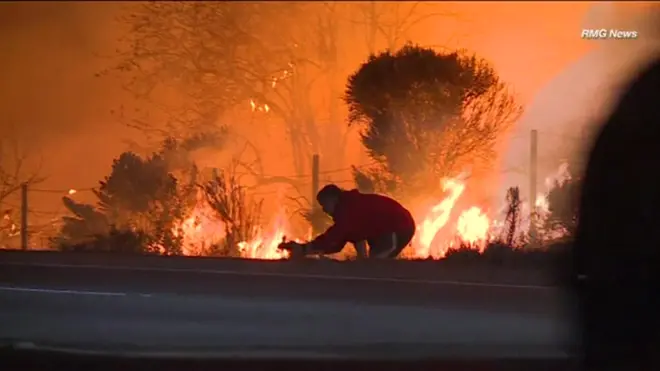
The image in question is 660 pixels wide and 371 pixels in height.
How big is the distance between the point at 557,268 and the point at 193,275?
1.93 meters

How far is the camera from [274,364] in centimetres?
448

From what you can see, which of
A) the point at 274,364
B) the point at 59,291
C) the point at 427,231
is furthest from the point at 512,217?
the point at 59,291

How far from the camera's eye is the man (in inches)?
238

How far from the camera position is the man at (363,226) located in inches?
238

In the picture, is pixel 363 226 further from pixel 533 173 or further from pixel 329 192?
pixel 533 173

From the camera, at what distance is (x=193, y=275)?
4.97 m

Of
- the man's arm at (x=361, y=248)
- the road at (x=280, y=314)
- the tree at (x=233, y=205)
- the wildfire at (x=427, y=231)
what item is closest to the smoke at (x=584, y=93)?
the wildfire at (x=427, y=231)

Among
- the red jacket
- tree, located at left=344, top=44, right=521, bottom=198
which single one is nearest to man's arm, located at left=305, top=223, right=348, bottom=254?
the red jacket

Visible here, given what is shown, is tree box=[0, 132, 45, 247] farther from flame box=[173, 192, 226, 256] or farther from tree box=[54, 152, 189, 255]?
flame box=[173, 192, 226, 256]

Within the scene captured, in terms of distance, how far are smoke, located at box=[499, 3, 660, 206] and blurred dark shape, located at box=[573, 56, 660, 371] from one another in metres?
0.53

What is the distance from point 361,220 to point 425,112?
1.53m

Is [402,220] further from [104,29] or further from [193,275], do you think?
[104,29]

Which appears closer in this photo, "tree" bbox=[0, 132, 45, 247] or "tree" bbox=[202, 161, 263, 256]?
"tree" bbox=[0, 132, 45, 247]

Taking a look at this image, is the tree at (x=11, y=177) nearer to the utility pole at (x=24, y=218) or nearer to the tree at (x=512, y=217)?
the utility pole at (x=24, y=218)
